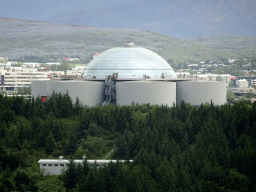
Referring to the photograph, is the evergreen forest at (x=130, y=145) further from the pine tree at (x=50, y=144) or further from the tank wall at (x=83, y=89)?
the tank wall at (x=83, y=89)

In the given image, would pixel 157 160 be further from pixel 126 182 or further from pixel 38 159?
pixel 38 159

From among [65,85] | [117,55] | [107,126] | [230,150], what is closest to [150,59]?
[117,55]

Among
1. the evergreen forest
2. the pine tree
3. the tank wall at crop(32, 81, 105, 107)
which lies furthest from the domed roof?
the pine tree

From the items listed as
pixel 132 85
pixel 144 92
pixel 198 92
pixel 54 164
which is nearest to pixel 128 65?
pixel 132 85

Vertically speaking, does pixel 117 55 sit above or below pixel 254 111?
above

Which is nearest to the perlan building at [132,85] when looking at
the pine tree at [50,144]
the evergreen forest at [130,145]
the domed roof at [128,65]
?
the domed roof at [128,65]
